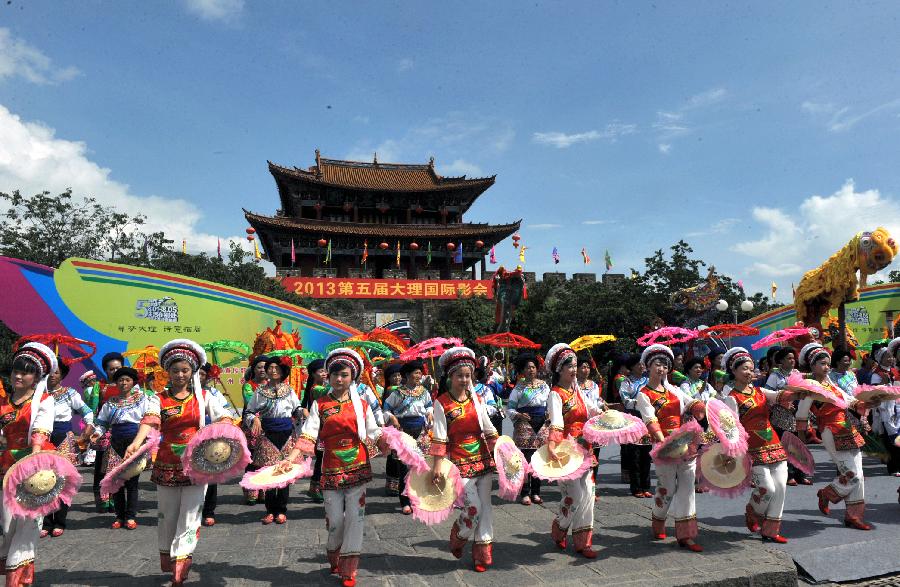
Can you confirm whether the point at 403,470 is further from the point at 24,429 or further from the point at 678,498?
the point at 24,429

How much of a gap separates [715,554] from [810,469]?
58.9 inches

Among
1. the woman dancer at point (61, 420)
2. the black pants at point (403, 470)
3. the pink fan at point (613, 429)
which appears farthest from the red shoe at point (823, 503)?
the woman dancer at point (61, 420)

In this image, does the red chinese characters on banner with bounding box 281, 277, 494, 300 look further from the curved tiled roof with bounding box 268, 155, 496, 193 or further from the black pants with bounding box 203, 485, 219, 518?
the black pants with bounding box 203, 485, 219, 518

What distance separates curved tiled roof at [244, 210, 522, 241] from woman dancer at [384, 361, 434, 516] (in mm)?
27671

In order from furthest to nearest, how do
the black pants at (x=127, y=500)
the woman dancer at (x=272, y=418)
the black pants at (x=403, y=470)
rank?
the black pants at (x=403, y=470)
the woman dancer at (x=272, y=418)
the black pants at (x=127, y=500)

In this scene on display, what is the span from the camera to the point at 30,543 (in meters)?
Result: 3.91

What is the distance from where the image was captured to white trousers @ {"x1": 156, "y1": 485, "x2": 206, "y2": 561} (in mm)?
4047

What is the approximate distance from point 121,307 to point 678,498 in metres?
11.7

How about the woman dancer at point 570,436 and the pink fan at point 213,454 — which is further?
the woman dancer at point 570,436

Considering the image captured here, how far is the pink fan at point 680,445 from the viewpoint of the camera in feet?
15.3

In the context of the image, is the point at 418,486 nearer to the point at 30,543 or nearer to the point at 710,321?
the point at 30,543

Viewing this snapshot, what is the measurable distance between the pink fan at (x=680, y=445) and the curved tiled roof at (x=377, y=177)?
33.6m

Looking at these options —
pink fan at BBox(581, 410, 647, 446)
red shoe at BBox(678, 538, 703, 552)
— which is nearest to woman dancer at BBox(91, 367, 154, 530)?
pink fan at BBox(581, 410, 647, 446)

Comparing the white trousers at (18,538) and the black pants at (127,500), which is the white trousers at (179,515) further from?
the black pants at (127,500)
